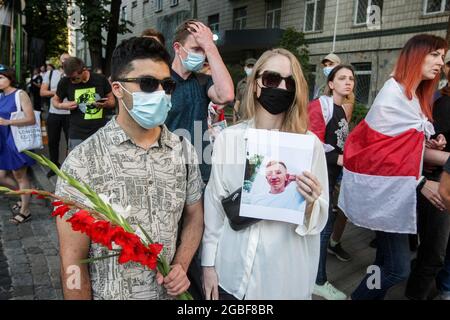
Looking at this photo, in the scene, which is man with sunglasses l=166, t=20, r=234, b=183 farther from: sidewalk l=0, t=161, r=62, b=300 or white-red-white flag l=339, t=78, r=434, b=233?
sidewalk l=0, t=161, r=62, b=300

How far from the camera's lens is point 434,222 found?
115 inches

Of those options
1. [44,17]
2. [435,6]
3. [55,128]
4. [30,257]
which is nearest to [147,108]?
[30,257]

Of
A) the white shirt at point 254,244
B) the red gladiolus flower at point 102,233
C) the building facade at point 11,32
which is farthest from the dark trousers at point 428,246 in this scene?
the building facade at point 11,32

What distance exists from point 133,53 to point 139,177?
1.86ft

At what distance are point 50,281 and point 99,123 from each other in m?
2.57

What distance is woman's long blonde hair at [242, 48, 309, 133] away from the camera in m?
1.96

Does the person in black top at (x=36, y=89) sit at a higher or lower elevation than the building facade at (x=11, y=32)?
lower

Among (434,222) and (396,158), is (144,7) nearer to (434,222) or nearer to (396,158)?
(434,222)

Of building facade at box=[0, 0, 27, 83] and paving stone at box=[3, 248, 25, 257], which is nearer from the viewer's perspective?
paving stone at box=[3, 248, 25, 257]

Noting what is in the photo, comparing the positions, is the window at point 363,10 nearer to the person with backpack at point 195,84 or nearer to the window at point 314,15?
the window at point 314,15

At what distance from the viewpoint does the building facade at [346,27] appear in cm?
1334

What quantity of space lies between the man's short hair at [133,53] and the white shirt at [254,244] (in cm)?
50

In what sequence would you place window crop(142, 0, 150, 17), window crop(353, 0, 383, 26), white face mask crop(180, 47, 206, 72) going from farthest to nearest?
window crop(142, 0, 150, 17), window crop(353, 0, 383, 26), white face mask crop(180, 47, 206, 72)

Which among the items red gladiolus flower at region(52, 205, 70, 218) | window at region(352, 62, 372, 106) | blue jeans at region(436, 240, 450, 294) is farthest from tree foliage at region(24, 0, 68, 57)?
window at region(352, 62, 372, 106)
